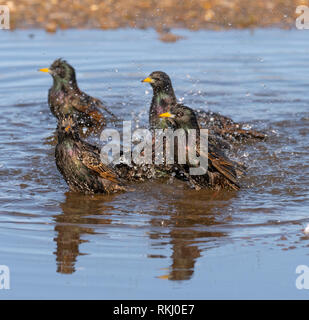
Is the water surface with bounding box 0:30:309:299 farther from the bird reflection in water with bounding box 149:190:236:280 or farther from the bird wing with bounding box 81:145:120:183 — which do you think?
the bird wing with bounding box 81:145:120:183

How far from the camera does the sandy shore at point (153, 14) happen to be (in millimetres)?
14031

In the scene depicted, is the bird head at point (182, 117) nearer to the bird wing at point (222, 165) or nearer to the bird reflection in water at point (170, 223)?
the bird wing at point (222, 165)

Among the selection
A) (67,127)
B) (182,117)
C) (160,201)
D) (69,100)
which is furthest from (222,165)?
(69,100)

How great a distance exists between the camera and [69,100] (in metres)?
9.68

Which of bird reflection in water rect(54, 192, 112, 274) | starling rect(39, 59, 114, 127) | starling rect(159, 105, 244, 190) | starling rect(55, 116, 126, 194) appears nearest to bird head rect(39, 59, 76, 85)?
starling rect(39, 59, 114, 127)

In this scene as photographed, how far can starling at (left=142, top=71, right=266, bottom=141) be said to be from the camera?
28.9ft

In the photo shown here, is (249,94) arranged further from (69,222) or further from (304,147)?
(69,222)

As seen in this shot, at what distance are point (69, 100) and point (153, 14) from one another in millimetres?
5237

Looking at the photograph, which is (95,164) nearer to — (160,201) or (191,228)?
(160,201)

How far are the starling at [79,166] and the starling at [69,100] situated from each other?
244 cm

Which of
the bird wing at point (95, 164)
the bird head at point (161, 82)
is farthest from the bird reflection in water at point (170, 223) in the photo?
the bird head at point (161, 82)

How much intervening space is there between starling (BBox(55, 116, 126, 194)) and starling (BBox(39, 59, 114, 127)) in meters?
2.44
